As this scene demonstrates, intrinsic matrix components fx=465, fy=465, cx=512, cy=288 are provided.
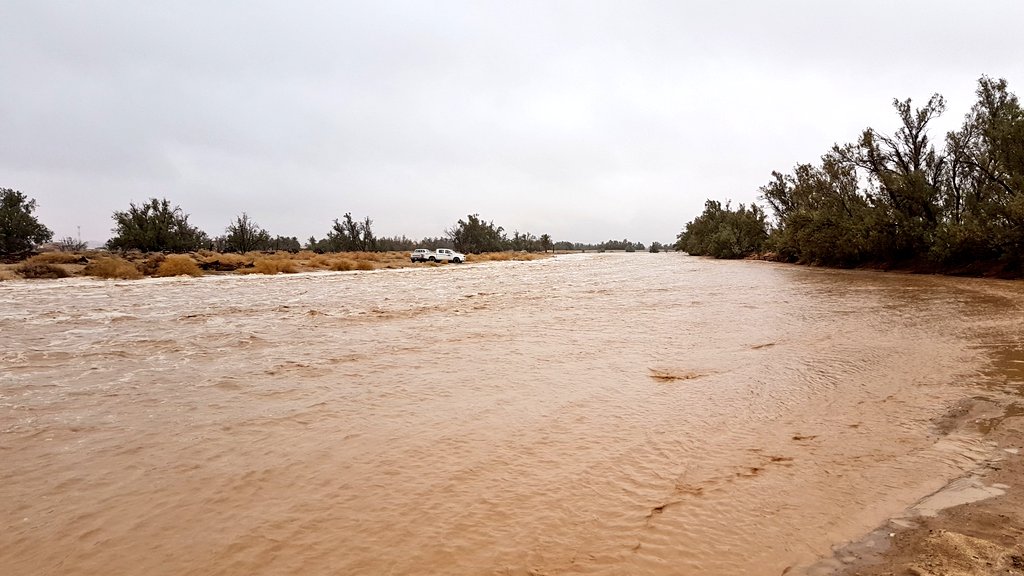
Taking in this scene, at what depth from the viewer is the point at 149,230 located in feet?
131

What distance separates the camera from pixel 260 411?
458 centimetres

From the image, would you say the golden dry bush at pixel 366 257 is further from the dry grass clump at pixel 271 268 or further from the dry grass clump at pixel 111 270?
the dry grass clump at pixel 111 270

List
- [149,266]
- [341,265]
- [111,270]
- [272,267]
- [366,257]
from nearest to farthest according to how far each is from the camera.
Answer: [111,270] < [149,266] < [272,267] < [341,265] < [366,257]

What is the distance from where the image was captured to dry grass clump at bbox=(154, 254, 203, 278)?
2653cm

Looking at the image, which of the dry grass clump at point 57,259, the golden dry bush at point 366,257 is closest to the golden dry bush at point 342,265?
the golden dry bush at point 366,257

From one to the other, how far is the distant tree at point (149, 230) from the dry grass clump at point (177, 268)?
16.3m

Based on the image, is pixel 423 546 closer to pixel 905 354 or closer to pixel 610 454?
pixel 610 454

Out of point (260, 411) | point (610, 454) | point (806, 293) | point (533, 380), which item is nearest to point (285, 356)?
point (260, 411)

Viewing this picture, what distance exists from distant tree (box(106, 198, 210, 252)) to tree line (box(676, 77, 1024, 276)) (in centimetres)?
5236

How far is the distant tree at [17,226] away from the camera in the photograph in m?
32.8

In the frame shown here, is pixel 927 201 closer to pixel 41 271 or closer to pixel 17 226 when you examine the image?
pixel 41 271

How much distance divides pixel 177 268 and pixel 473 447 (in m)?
30.1

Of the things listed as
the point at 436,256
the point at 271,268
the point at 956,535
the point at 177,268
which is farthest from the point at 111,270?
the point at 956,535

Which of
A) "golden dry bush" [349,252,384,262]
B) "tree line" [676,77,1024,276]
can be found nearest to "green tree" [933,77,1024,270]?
"tree line" [676,77,1024,276]
